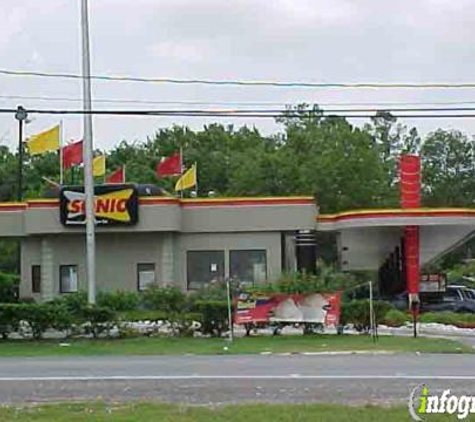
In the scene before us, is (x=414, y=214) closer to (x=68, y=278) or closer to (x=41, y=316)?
(x=68, y=278)

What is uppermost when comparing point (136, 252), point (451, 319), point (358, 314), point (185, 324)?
point (136, 252)

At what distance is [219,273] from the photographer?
1870 inches

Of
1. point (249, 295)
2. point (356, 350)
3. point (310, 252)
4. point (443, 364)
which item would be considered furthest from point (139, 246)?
point (443, 364)

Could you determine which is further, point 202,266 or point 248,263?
point 202,266

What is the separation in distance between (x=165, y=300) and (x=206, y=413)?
69.4 feet

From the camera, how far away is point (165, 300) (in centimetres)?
3416

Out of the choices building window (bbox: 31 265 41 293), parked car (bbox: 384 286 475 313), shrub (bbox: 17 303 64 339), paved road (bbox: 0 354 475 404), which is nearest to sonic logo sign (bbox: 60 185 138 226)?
building window (bbox: 31 265 41 293)

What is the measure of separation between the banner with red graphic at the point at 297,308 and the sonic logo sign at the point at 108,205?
49.1ft

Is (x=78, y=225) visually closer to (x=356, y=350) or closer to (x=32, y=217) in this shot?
(x=32, y=217)

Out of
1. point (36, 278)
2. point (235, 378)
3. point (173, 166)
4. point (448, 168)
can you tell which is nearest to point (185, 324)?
point (235, 378)

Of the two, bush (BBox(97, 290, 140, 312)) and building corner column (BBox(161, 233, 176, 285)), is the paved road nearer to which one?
bush (BBox(97, 290, 140, 312))

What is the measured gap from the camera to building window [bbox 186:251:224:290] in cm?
4775

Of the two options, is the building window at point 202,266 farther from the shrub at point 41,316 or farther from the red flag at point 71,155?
the shrub at point 41,316

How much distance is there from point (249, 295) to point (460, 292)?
20365 mm
